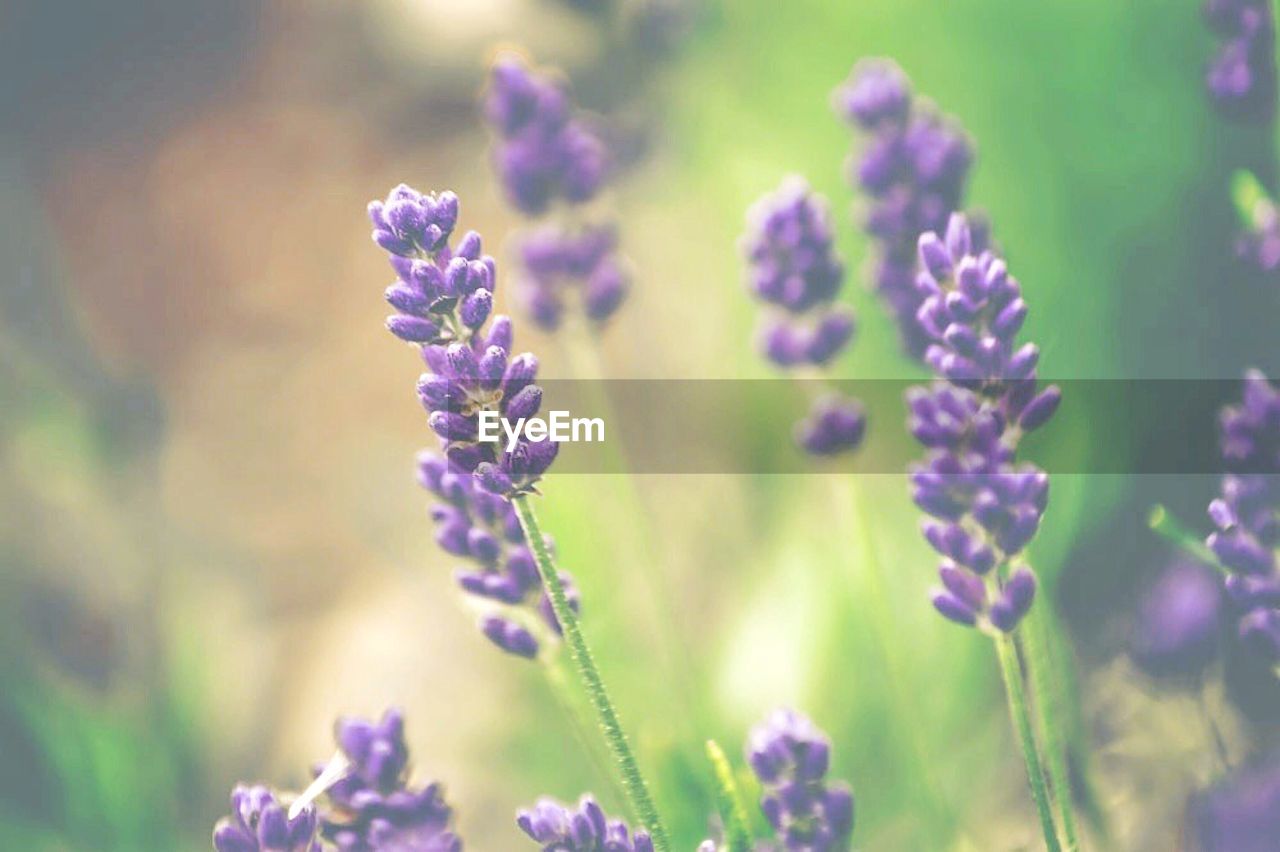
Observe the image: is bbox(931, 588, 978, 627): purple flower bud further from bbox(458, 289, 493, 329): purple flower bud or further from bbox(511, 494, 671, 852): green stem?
bbox(458, 289, 493, 329): purple flower bud

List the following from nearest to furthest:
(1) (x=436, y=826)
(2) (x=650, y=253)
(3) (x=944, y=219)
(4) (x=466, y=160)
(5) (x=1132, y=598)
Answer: (1) (x=436, y=826) < (3) (x=944, y=219) < (5) (x=1132, y=598) < (2) (x=650, y=253) < (4) (x=466, y=160)

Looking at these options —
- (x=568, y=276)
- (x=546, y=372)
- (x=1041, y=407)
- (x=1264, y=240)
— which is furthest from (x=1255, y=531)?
(x=546, y=372)

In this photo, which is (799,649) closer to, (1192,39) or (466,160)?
(1192,39)

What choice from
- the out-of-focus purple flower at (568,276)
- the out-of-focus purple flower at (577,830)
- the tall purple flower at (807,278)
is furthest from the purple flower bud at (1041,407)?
the out-of-focus purple flower at (568,276)

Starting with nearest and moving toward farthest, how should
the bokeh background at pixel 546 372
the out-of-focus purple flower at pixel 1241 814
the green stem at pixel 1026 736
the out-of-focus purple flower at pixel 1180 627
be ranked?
the green stem at pixel 1026 736
the out-of-focus purple flower at pixel 1241 814
the out-of-focus purple flower at pixel 1180 627
the bokeh background at pixel 546 372

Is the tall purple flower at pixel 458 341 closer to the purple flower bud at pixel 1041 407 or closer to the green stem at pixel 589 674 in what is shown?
the green stem at pixel 589 674

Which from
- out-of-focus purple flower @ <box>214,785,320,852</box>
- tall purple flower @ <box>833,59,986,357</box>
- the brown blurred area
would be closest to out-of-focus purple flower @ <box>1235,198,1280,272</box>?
tall purple flower @ <box>833,59,986,357</box>

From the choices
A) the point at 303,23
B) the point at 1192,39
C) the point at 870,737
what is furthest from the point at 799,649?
the point at 303,23
